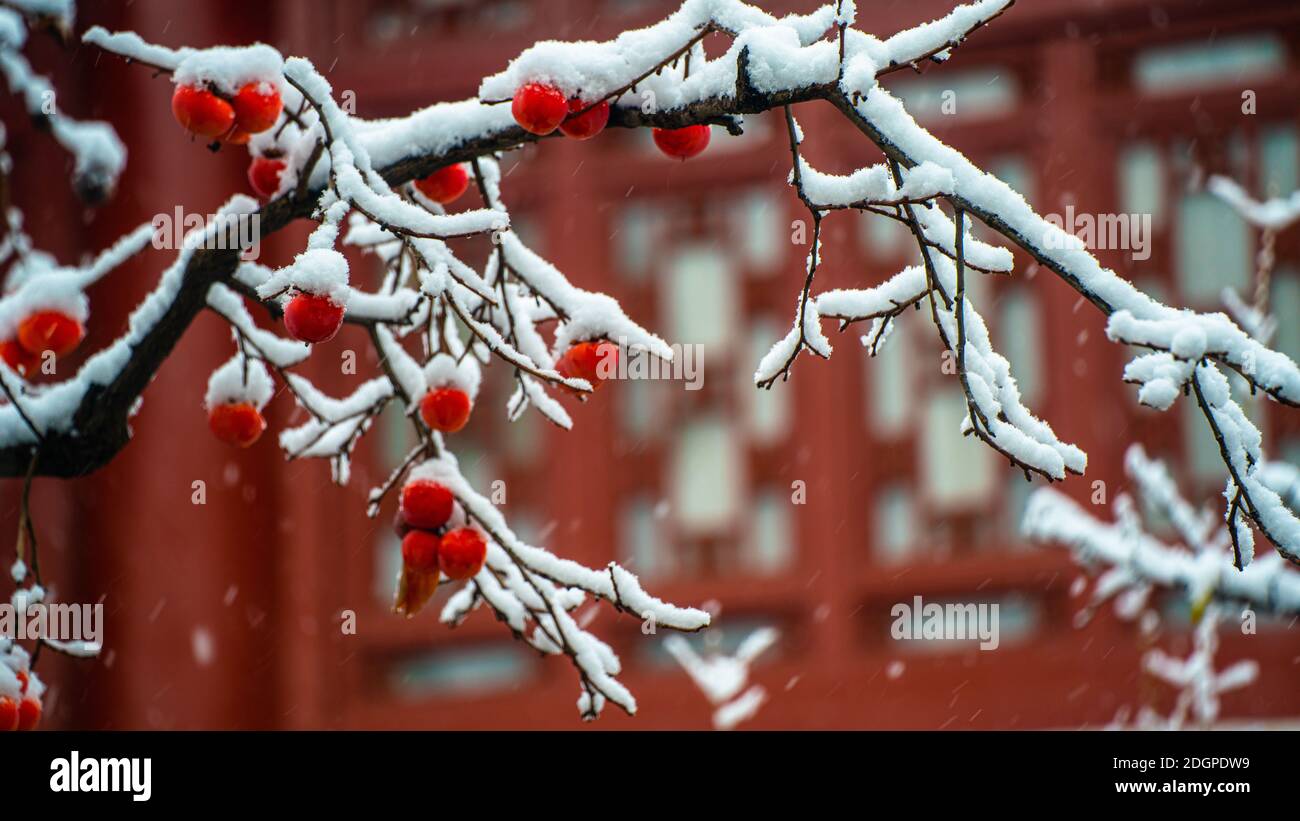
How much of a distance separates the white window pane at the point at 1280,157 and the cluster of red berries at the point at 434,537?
19.3 ft

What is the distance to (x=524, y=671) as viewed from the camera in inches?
298

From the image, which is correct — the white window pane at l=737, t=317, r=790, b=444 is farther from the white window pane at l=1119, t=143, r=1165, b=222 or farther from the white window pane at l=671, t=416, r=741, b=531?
the white window pane at l=1119, t=143, r=1165, b=222

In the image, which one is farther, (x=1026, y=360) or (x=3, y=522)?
(x=3, y=522)

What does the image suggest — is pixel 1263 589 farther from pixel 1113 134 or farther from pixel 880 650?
pixel 1113 134

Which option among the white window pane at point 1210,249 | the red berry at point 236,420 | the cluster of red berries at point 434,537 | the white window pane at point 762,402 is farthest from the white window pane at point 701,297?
the cluster of red berries at point 434,537

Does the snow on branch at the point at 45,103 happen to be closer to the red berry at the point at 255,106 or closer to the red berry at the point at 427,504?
the red berry at the point at 255,106

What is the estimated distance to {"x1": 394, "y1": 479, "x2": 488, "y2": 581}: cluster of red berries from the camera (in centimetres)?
224

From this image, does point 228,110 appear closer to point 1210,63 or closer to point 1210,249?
point 1210,249

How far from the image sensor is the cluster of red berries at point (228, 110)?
7.06 ft

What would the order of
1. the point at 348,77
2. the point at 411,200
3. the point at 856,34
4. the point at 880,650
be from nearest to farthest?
the point at 856,34 → the point at 411,200 → the point at 880,650 → the point at 348,77

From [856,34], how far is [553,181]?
6.04 meters

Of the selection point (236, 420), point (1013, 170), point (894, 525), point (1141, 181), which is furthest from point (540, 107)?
point (1141, 181)

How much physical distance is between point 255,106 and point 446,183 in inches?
15.5
